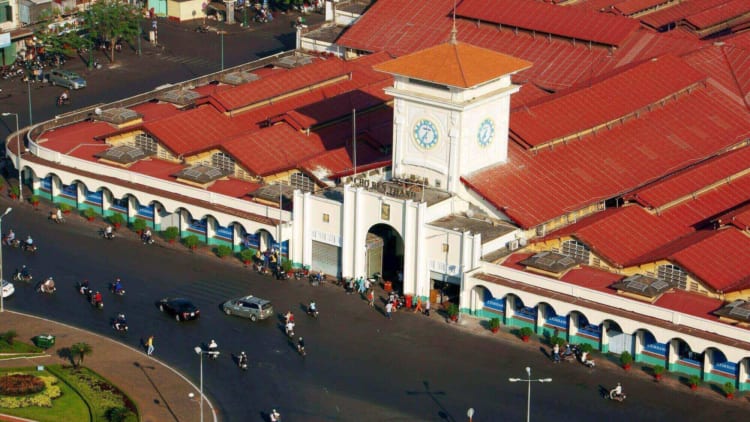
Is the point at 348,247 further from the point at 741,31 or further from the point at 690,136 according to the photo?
the point at 741,31

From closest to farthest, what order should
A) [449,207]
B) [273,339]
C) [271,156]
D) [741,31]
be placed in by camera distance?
[273,339] < [449,207] < [271,156] < [741,31]

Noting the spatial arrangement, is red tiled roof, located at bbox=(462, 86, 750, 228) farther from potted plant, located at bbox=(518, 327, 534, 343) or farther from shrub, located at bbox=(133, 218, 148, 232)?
shrub, located at bbox=(133, 218, 148, 232)

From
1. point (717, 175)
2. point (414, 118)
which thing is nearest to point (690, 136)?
point (717, 175)

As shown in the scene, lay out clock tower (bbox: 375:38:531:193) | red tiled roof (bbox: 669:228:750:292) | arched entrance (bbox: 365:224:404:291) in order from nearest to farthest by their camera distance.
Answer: red tiled roof (bbox: 669:228:750:292)
clock tower (bbox: 375:38:531:193)
arched entrance (bbox: 365:224:404:291)

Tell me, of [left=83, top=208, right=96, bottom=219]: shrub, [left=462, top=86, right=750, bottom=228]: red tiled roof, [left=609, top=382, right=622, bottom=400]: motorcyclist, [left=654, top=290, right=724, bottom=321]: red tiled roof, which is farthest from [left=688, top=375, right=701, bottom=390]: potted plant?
[left=83, top=208, right=96, bottom=219]: shrub

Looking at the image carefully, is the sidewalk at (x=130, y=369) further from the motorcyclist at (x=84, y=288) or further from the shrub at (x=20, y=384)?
the motorcyclist at (x=84, y=288)

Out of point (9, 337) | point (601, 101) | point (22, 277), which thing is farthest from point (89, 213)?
point (601, 101)

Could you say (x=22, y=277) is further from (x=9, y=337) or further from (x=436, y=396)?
(x=436, y=396)
